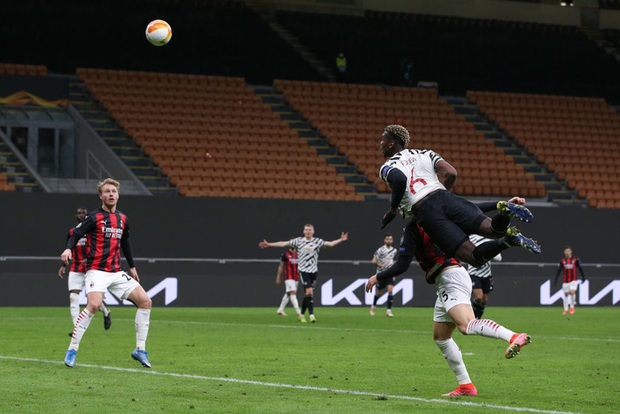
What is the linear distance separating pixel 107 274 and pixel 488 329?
5.77m

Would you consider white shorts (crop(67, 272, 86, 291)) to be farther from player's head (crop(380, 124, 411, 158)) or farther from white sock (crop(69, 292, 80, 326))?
player's head (crop(380, 124, 411, 158))

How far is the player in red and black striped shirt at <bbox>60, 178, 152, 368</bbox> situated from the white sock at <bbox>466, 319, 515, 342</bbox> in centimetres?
498

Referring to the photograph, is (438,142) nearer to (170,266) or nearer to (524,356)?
(170,266)

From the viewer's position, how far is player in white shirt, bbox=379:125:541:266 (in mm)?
11203

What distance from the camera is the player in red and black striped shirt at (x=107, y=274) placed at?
49.4 ft

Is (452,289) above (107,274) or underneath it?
underneath

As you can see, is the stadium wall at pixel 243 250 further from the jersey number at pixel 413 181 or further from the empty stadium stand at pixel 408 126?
the jersey number at pixel 413 181

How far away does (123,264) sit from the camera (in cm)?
3259

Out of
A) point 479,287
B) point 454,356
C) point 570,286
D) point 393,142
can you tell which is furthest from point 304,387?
point 570,286

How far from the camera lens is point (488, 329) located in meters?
11.2

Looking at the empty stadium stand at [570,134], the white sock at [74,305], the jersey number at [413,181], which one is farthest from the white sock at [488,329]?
the empty stadium stand at [570,134]

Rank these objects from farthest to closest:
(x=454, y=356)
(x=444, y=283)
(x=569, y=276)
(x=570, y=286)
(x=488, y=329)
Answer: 1. (x=569, y=276)
2. (x=570, y=286)
3. (x=454, y=356)
4. (x=444, y=283)
5. (x=488, y=329)

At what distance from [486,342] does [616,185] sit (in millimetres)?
24607

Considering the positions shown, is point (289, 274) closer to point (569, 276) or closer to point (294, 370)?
point (569, 276)
